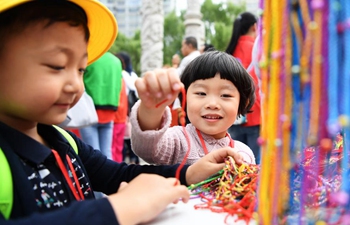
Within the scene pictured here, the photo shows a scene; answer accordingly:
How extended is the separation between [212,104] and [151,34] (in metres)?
5.48

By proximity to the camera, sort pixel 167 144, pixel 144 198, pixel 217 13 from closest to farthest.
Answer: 1. pixel 144 198
2. pixel 167 144
3. pixel 217 13

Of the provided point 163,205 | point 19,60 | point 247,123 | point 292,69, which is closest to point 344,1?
point 292,69

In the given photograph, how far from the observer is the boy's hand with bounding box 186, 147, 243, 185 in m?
0.86

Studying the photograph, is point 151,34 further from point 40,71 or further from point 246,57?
point 40,71

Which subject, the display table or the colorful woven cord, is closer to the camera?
the colorful woven cord

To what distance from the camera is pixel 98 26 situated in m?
0.90

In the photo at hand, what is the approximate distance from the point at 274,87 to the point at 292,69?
1.3 inches

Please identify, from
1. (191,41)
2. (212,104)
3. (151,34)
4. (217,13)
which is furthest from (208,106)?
(217,13)

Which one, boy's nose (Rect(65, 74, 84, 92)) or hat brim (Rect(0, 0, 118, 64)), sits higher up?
hat brim (Rect(0, 0, 118, 64))

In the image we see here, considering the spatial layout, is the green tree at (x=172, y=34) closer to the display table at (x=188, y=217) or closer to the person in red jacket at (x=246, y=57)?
the person in red jacket at (x=246, y=57)

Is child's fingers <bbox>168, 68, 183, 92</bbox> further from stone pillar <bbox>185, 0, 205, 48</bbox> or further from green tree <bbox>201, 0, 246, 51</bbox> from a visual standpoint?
green tree <bbox>201, 0, 246, 51</bbox>

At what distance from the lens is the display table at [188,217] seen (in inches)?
23.8

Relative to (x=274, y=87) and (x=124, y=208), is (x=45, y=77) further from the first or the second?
(x=274, y=87)

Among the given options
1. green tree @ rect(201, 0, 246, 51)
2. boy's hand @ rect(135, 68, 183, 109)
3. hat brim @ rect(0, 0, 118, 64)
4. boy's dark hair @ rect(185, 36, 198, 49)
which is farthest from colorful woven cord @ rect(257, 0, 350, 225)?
green tree @ rect(201, 0, 246, 51)
